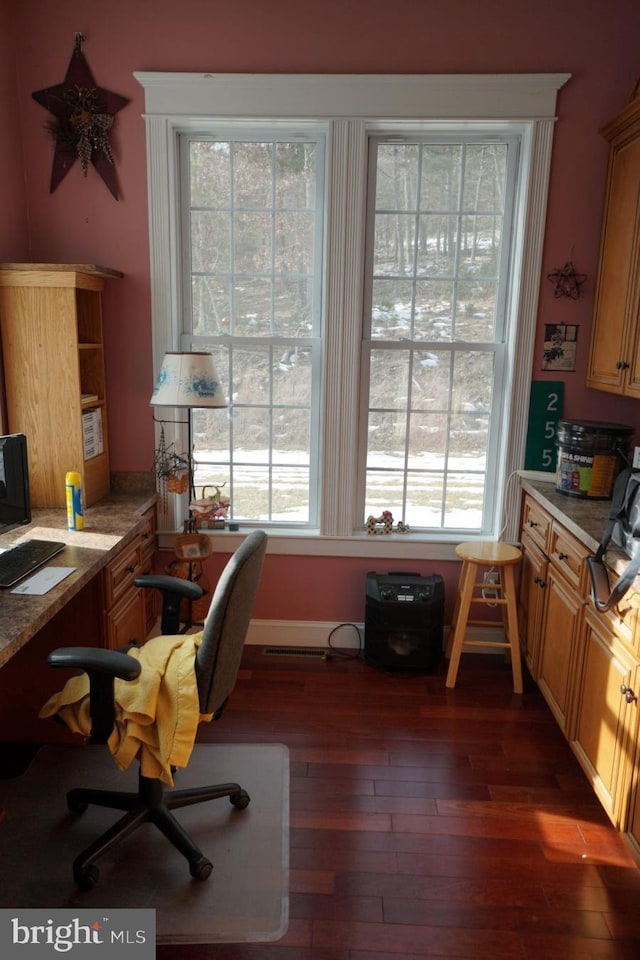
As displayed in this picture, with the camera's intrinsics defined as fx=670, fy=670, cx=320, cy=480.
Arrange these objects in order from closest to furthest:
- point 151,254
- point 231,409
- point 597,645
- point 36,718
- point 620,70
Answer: point 597,645
point 36,718
point 620,70
point 151,254
point 231,409

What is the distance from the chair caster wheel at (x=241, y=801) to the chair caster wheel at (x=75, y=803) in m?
0.47

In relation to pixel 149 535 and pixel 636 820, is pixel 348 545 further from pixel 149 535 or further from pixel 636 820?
pixel 636 820

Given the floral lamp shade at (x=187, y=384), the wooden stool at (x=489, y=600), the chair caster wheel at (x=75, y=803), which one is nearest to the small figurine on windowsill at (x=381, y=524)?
the wooden stool at (x=489, y=600)

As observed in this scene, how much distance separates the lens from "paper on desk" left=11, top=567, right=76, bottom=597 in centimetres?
200

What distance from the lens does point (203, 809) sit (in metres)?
2.24

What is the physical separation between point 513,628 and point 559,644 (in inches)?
16.6

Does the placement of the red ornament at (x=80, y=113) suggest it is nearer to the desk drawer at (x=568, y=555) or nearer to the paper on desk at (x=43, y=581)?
the paper on desk at (x=43, y=581)

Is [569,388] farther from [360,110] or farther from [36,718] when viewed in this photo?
[36,718]

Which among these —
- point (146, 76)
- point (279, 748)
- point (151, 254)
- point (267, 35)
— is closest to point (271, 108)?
point (267, 35)

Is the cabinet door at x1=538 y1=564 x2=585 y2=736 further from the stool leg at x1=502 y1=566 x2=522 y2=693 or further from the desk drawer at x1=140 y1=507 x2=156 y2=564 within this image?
the desk drawer at x1=140 y1=507 x2=156 y2=564

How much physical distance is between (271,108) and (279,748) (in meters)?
2.65
